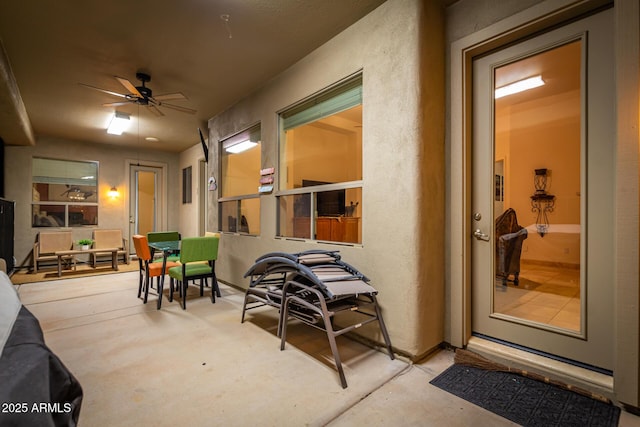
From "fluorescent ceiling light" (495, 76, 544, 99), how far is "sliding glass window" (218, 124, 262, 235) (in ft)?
9.55

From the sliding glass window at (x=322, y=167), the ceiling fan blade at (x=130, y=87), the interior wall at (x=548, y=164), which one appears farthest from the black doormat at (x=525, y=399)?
the ceiling fan blade at (x=130, y=87)

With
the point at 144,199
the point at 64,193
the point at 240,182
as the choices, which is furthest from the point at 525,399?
the point at 144,199

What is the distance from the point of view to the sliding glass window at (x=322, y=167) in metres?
2.92

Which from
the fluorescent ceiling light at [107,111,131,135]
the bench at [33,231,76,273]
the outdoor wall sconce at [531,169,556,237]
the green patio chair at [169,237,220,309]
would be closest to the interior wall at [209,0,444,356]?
the outdoor wall sconce at [531,169,556,237]

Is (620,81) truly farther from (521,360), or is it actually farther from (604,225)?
(521,360)

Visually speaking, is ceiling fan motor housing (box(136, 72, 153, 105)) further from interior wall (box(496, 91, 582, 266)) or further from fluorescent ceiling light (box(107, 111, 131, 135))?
interior wall (box(496, 91, 582, 266))

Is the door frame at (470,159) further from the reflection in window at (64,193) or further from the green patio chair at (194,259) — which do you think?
the reflection in window at (64,193)

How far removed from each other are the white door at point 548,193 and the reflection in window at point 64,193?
8.47m

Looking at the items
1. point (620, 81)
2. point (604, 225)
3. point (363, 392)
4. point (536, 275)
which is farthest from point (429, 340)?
point (620, 81)

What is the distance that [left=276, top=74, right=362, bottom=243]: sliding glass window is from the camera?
2.92 meters

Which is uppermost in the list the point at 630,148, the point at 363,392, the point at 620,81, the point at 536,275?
the point at 620,81

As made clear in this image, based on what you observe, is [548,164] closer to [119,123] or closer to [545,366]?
[545,366]

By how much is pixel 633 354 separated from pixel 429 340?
43.6 inches

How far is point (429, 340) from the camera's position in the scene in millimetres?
2236
